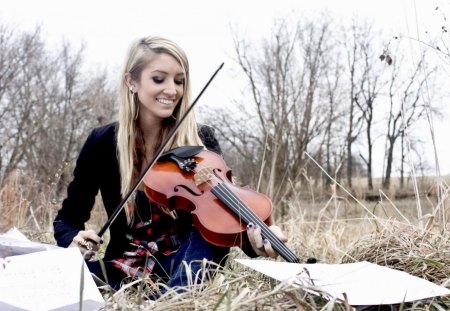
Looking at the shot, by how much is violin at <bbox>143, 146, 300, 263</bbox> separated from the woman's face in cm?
20

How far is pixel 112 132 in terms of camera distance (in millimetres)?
Result: 2016

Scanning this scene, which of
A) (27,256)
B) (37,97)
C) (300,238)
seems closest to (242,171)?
(300,238)

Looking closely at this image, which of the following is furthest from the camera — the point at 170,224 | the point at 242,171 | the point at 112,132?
the point at 242,171

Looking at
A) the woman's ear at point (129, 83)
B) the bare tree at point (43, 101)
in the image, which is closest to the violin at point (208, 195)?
the woman's ear at point (129, 83)

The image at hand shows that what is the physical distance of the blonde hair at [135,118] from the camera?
6.11ft

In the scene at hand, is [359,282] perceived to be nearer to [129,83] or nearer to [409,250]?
[409,250]

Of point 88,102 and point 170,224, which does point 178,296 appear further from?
point 88,102

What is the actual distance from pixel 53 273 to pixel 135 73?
0.95 metres

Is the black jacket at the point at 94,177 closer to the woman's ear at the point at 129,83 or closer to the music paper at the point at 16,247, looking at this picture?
the woman's ear at the point at 129,83

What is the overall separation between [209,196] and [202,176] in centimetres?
8

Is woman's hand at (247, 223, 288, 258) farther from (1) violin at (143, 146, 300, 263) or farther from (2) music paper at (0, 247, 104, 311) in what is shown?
(2) music paper at (0, 247, 104, 311)

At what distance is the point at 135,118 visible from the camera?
1.93 meters

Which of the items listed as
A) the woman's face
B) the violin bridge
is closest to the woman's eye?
the woman's face

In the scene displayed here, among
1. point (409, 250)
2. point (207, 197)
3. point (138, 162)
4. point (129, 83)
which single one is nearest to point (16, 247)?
point (207, 197)
